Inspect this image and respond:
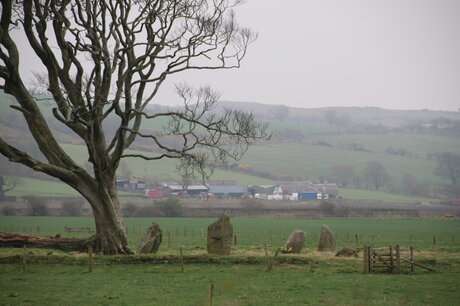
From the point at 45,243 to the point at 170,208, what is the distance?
A: 5438cm

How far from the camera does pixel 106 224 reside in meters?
33.2

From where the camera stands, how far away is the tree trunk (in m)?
32.8

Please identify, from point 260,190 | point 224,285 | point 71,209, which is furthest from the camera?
point 260,190

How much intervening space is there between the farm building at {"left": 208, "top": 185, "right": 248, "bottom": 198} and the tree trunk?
84373mm

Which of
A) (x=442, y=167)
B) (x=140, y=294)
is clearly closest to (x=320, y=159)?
(x=442, y=167)

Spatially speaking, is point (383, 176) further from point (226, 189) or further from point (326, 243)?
point (326, 243)

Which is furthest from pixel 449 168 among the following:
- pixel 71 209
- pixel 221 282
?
pixel 221 282

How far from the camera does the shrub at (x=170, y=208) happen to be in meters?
88.1

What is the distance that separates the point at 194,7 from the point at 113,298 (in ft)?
57.3

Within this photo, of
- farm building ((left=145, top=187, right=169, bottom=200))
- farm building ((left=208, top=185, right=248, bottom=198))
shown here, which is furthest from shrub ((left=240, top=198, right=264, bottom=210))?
farm building ((left=208, top=185, right=248, bottom=198))

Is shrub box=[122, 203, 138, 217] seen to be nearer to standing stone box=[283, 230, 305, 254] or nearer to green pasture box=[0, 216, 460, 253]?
green pasture box=[0, 216, 460, 253]

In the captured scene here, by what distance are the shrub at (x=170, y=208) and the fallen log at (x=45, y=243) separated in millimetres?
53485

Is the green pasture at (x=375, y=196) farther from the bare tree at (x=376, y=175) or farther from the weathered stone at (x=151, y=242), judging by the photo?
the weathered stone at (x=151, y=242)

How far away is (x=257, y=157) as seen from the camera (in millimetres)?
157375
